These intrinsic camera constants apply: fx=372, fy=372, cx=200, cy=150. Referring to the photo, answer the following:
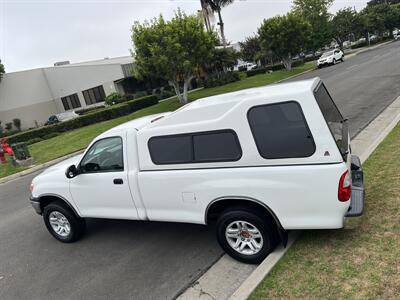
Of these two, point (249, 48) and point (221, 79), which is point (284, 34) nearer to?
point (221, 79)

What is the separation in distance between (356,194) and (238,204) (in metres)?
1.35

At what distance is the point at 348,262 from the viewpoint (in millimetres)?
3834

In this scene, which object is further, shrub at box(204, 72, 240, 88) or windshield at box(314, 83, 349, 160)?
shrub at box(204, 72, 240, 88)

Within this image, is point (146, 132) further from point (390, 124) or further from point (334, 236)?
point (390, 124)

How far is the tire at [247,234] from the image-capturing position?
4.20 m

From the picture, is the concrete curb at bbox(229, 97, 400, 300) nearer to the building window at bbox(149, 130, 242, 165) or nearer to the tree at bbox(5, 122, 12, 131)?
the building window at bbox(149, 130, 242, 165)

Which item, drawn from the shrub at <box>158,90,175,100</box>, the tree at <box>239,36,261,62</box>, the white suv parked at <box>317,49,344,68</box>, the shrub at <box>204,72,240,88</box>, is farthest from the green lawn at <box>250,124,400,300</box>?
the tree at <box>239,36,261,62</box>

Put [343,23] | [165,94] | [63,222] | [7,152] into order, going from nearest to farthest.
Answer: [63,222], [7,152], [165,94], [343,23]

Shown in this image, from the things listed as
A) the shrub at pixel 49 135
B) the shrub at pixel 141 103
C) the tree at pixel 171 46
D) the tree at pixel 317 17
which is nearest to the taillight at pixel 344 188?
the tree at pixel 171 46

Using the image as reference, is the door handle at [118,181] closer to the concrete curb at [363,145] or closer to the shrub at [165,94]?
the concrete curb at [363,145]

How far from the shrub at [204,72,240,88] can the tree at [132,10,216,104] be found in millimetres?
13050

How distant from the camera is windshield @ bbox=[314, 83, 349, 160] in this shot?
402 cm

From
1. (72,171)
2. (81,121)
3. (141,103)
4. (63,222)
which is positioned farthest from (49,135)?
(72,171)

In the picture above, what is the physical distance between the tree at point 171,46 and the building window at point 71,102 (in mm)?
22988
